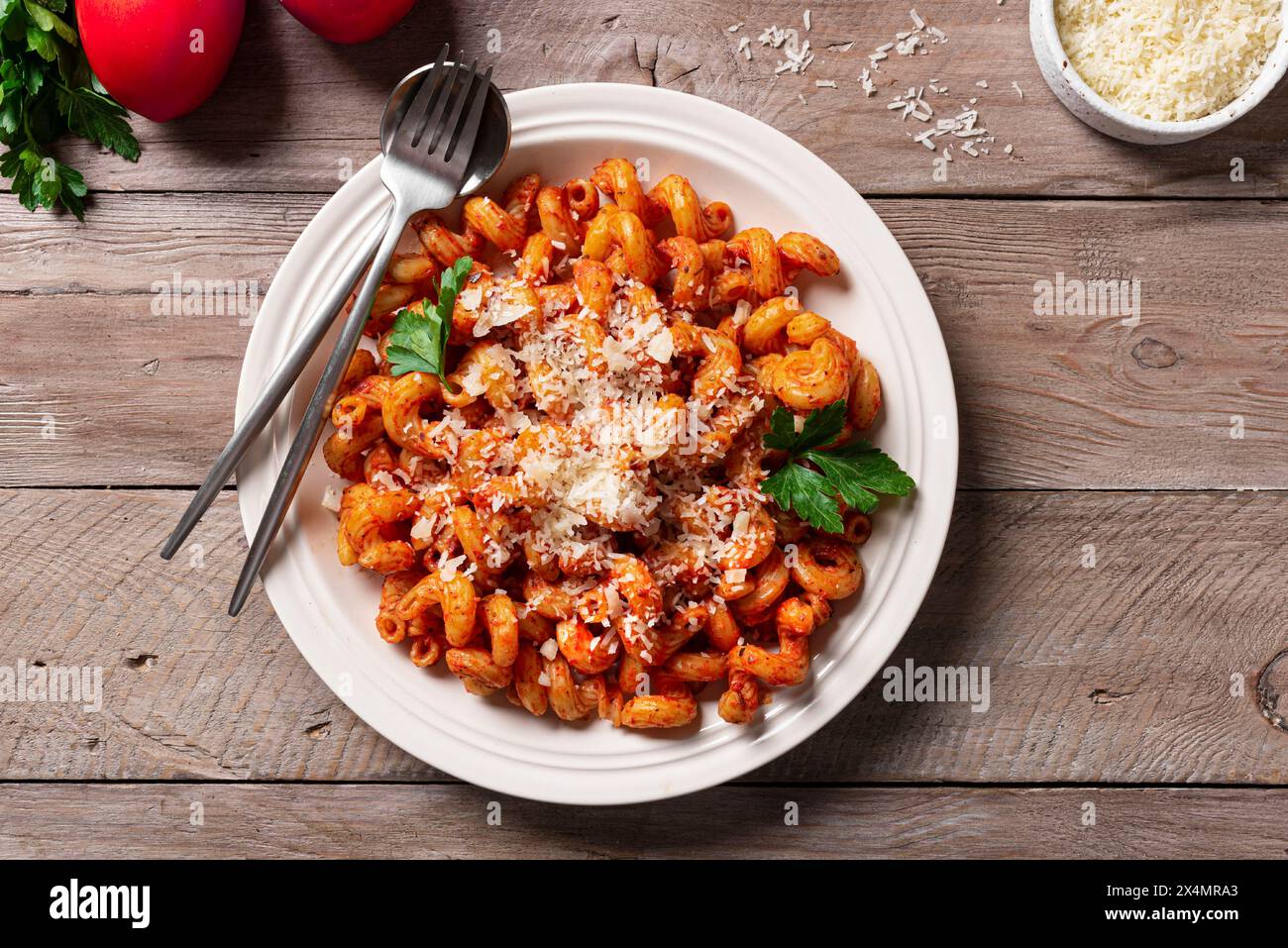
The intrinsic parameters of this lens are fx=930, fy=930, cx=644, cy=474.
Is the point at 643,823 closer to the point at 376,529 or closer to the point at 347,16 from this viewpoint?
the point at 376,529

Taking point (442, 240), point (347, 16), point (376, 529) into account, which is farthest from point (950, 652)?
point (347, 16)

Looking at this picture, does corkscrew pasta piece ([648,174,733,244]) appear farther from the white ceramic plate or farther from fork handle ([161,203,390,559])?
fork handle ([161,203,390,559])

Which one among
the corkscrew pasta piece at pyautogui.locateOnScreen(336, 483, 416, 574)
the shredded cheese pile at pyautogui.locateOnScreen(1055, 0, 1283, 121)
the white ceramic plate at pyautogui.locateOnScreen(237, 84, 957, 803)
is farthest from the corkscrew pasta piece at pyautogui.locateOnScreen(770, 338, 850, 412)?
the shredded cheese pile at pyautogui.locateOnScreen(1055, 0, 1283, 121)

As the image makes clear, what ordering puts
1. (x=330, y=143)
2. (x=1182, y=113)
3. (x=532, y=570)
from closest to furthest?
(x=532, y=570) → (x=1182, y=113) → (x=330, y=143)

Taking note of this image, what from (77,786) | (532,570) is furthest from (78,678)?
(532,570)

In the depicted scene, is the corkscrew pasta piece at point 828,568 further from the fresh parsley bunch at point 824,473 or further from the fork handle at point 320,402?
the fork handle at point 320,402

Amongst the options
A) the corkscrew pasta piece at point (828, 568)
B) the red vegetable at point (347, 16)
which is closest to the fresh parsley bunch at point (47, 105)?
the red vegetable at point (347, 16)
